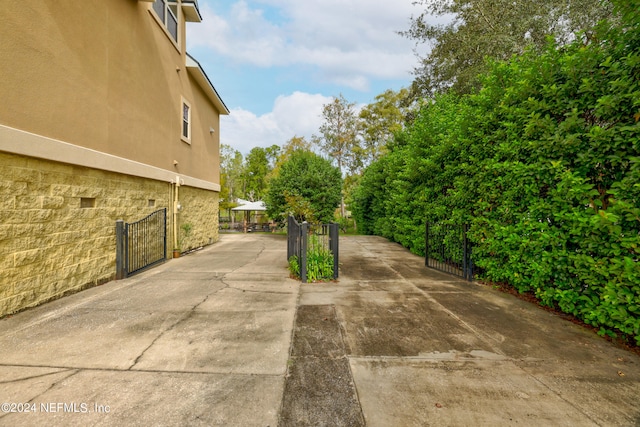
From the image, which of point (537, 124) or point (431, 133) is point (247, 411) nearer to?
point (537, 124)

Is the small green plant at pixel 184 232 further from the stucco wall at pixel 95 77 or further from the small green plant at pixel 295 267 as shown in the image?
the small green plant at pixel 295 267

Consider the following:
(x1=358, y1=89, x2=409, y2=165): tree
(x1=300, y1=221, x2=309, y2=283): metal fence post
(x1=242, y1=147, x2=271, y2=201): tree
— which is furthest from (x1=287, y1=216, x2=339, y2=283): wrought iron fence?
(x1=242, y1=147, x2=271, y2=201): tree

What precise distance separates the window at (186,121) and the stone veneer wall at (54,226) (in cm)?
380

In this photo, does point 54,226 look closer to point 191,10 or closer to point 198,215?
point 198,215

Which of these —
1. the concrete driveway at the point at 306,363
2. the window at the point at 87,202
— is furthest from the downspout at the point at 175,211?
the concrete driveway at the point at 306,363

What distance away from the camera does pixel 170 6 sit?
29.8ft

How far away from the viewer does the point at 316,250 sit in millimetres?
5988

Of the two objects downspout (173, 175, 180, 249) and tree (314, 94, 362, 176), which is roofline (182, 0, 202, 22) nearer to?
downspout (173, 175, 180, 249)

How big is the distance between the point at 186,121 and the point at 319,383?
10.3 metres

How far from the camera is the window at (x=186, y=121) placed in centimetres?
942

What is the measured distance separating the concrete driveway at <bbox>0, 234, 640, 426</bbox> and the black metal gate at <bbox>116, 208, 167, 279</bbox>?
1.29 meters

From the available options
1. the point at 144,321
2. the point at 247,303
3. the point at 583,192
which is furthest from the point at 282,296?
the point at 583,192

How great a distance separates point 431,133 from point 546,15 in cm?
904

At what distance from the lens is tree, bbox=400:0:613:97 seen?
10617 millimetres
